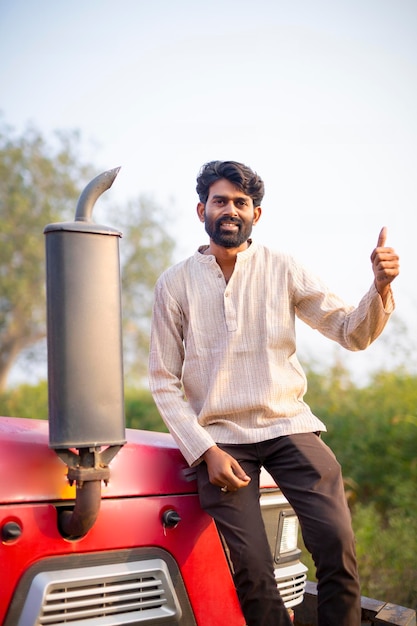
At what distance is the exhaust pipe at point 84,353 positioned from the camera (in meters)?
1.72

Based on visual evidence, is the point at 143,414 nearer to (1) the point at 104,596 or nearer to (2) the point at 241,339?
(2) the point at 241,339

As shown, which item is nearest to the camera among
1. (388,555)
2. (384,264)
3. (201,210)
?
(384,264)

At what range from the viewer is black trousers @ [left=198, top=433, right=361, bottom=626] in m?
2.15

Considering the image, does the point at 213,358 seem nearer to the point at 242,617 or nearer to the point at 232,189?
the point at 232,189

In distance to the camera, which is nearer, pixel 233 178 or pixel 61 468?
pixel 61 468

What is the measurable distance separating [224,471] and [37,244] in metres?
15.1

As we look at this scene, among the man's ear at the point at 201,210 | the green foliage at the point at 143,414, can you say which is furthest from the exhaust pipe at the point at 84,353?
the green foliage at the point at 143,414

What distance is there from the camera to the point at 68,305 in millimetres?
1737

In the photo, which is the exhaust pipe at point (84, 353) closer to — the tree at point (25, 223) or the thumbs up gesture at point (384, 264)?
the thumbs up gesture at point (384, 264)

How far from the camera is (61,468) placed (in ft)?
6.37

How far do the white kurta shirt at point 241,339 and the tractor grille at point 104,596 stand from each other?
44 cm

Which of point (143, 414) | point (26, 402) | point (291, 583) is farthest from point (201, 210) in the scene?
point (26, 402)

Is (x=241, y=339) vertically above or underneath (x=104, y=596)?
above

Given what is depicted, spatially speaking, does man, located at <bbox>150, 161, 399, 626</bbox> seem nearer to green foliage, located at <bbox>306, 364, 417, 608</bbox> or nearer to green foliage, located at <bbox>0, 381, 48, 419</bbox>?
green foliage, located at <bbox>306, 364, 417, 608</bbox>
